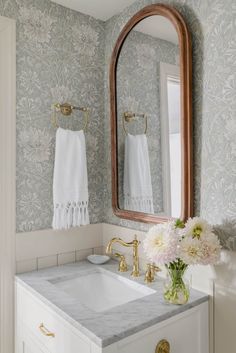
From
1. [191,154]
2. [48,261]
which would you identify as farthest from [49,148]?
[191,154]

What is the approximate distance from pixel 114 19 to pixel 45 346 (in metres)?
1.80

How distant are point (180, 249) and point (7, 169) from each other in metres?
0.97

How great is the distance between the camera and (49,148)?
1.75 meters

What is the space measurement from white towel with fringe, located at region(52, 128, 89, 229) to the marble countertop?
363 millimetres

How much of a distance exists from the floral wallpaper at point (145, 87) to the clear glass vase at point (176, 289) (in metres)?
0.36

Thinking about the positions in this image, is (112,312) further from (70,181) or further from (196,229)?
(70,181)

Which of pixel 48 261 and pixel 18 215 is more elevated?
pixel 18 215

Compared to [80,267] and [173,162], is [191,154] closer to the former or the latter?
[173,162]

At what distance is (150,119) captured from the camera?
1604 millimetres

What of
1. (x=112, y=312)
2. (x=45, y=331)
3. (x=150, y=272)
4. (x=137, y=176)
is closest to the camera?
(x=112, y=312)

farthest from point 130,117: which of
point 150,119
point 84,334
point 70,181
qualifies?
point 84,334

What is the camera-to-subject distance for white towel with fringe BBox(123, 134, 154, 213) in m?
1.63

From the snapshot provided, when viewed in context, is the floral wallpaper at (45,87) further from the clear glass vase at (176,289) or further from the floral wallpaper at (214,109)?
the clear glass vase at (176,289)

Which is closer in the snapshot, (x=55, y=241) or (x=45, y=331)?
(x=45, y=331)
